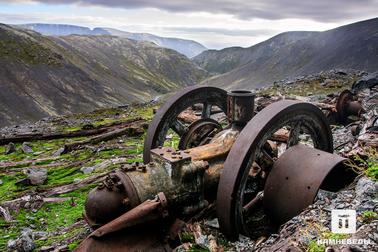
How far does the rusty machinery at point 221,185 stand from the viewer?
13.8 feet

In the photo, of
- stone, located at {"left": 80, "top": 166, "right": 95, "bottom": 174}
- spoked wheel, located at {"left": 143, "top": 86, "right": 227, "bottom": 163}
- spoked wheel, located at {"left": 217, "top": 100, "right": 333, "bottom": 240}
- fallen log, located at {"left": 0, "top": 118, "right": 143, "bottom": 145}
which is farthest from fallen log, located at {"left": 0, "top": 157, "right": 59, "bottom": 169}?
spoked wheel, located at {"left": 217, "top": 100, "right": 333, "bottom": 240}

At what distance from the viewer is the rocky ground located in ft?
11.9

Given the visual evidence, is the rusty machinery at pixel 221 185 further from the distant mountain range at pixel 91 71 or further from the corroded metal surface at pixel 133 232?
the distant mountain range at pixel 91 71

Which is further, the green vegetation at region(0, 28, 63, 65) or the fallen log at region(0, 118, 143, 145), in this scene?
the green vegetation at region(0, 28, 63, 65)

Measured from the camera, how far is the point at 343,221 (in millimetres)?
3369

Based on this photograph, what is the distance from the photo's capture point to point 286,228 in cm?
388

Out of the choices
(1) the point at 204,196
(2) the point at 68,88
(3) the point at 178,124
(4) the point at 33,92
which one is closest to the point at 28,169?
(3) the point at 178,124

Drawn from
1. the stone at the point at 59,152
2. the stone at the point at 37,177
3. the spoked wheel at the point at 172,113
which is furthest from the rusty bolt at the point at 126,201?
the stone at the point at 59,152

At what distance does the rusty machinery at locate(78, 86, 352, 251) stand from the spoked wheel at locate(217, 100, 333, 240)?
0.04ft

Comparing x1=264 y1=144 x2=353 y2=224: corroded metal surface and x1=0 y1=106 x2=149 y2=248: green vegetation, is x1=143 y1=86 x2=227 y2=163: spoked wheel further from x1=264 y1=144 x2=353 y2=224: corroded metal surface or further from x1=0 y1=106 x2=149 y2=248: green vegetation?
x1=264 y1=144 x2=353 y2=224: corroded metal surface

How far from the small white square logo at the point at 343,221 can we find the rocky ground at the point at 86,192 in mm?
67

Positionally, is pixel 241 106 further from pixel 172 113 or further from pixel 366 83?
pixel 366 83

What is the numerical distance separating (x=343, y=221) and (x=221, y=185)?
4.95 feet

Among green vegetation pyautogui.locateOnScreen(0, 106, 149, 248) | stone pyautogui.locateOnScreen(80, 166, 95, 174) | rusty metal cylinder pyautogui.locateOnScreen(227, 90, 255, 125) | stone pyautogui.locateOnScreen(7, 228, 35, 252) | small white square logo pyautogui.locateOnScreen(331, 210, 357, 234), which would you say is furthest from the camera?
stone pyautogui.locateOnScreen(80, 166, 95, 174)
